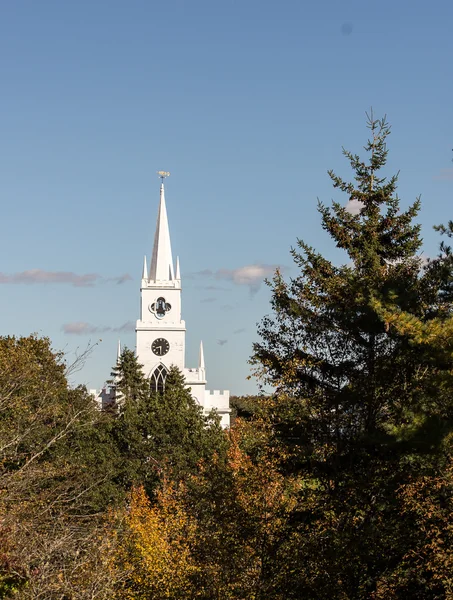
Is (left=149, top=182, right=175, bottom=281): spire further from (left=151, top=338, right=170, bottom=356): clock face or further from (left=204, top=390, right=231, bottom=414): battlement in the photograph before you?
(left=204, top=390, right=231, bottom=414): battlement

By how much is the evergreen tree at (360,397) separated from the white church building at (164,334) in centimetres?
4211

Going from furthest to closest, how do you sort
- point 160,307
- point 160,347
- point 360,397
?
1. point 160,307
2. point 160,347
3. point 360,397

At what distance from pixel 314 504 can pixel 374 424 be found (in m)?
2.09

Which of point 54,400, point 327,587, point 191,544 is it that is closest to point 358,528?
point 327,587

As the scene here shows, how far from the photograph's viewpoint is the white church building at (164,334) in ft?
208

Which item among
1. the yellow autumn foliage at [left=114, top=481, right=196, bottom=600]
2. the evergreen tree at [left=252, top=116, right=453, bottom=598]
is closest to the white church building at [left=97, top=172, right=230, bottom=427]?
the yellow autumn foliage at [left=114, top=481, right=196, bottom=600]

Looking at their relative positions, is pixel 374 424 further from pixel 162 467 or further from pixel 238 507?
pixel 162 467

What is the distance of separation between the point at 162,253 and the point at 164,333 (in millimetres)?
7195

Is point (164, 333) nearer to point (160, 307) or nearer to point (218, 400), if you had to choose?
point (160, 307)

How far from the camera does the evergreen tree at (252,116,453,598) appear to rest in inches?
643

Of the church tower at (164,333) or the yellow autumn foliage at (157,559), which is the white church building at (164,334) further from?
the yellow autumn foliage at (157,559)

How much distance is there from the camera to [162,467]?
120 ft

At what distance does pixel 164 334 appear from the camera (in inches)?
2562

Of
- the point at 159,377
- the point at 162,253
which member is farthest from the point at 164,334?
the point at 162,253
